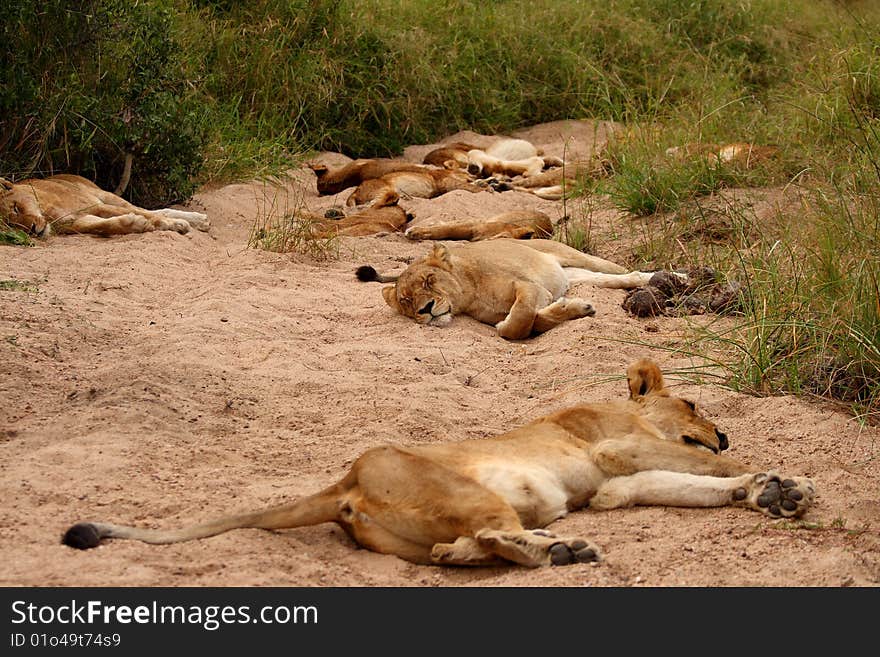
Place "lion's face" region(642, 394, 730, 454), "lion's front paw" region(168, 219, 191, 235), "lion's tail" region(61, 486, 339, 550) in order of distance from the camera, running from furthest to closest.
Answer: "lion's front paw" region(168, 219, 191, 235)
"lion's face" region(642, 394, 730, 454)
"lion's tail" region(61, 486, 339, 550)

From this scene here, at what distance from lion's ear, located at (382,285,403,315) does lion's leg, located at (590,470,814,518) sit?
3094mm

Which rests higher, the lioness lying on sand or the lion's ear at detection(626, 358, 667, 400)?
the lion's ear at detection(626, 358, 667, 400)

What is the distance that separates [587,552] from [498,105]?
10.7 meters

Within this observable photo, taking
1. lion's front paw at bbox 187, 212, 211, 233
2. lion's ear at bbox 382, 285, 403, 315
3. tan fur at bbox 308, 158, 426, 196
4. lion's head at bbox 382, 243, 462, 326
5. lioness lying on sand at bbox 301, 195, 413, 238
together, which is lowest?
tan fur at bbox 308, 158, 426, 196

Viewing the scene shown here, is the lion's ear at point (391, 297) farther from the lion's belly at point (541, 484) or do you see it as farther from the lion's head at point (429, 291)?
the lion's belly at point (541, 484)

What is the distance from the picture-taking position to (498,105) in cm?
1383

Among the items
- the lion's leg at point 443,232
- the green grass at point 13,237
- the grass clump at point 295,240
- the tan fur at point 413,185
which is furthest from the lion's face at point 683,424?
the tan fur at point 413,185

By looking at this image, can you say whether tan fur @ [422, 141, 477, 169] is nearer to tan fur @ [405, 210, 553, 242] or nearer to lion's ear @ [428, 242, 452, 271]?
tan fur @ [405, 210, 553, 242]

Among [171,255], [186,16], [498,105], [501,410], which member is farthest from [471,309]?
[498,105]

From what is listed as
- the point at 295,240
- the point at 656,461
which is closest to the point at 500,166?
the point at 295,240

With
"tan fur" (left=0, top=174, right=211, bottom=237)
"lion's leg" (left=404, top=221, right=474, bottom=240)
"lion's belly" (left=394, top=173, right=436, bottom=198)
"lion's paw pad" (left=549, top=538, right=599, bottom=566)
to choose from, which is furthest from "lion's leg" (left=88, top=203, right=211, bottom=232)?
"lion's paw pad" (left=549, top=538, right=599, bottom=566)

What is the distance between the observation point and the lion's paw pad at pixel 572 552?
356cm

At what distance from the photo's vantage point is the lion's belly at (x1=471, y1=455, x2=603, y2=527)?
3910 mm

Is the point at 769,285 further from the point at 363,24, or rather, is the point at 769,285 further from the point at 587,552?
the point at 363,24
